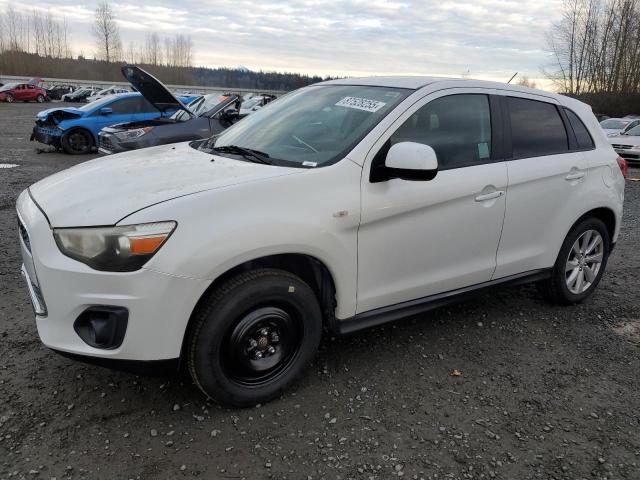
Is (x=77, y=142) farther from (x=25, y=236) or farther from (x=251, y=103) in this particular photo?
(x=25, y=236)

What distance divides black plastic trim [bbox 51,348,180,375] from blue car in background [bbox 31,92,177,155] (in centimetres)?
1120

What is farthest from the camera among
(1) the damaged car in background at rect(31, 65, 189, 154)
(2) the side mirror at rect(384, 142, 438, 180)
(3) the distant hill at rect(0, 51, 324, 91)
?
(3) the distant hill at rect(0, 51, 324, 91)

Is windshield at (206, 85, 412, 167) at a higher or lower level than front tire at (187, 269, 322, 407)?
higher

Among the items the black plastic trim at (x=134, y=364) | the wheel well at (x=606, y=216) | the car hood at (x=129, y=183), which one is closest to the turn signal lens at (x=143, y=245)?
the car hood at (x=129, y=183)

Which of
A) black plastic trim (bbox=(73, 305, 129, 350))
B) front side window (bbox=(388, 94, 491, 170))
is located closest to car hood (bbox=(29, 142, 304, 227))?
black plastic trim (bbox=(73, 305, 129, 350))

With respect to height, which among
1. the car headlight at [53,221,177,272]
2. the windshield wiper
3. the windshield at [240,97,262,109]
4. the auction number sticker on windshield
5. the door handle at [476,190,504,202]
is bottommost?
the car headlight at [53,221,177,272]

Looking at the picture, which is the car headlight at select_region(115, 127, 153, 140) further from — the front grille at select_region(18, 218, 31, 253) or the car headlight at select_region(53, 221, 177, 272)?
the car headlight at select_region(53, 221, 177, 272)

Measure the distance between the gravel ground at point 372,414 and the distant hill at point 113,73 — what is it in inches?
2591

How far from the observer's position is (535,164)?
366 cm

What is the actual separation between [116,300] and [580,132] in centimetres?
364

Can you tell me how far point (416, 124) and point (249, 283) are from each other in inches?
56.3

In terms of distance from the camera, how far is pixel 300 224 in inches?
103

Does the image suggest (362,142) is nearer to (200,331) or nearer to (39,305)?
(200,331)

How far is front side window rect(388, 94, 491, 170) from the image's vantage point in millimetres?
3154
